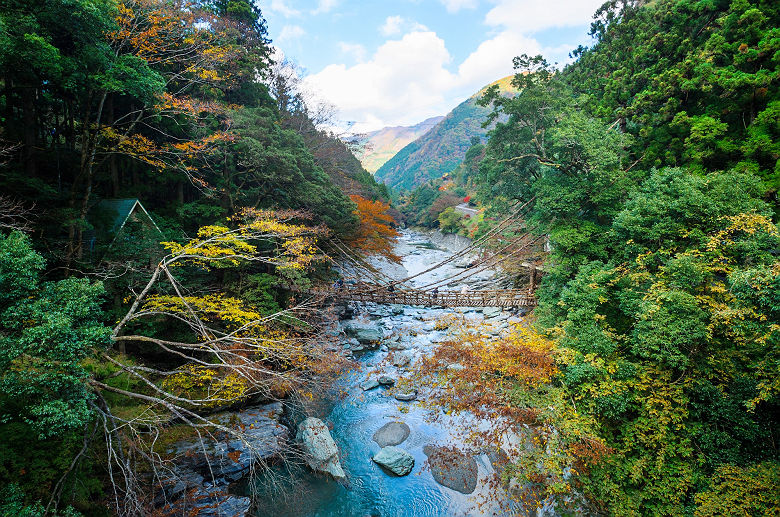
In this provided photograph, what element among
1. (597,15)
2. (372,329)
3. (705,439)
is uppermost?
(597,15)

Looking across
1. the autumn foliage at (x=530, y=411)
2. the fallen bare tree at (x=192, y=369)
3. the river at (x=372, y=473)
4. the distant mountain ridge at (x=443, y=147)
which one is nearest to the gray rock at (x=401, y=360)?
the river at (x=372, y=473)

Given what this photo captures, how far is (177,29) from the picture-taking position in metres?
7.59

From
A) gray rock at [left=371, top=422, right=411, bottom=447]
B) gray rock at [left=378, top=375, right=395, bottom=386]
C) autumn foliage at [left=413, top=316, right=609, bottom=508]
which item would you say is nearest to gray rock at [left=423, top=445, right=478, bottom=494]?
autumn foliage at [left=413, top=316, right=609, bottom=508]

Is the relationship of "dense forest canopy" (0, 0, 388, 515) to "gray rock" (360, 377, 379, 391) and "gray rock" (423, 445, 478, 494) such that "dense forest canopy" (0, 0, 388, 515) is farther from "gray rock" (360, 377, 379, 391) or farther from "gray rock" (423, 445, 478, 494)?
"gray rock" (423, 445, 478, 494)

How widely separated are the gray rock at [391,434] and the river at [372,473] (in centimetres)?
11

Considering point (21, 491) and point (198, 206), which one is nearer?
point (21, 491)

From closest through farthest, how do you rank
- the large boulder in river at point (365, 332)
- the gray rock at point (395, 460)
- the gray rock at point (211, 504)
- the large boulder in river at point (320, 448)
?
the gray rock at point (211, 504) < the large boulder in river at point (320, 448) < the gray rock at point (395, 460) < the large boulder in river at point (365, 332)

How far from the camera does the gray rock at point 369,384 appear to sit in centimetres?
932

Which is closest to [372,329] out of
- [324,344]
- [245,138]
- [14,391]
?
[324,344]

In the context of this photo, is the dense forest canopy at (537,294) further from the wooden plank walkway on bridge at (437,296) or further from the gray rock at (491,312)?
the gray rock at (491,312)

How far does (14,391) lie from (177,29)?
863cm

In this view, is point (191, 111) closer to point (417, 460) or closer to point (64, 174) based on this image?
point (64, 174)

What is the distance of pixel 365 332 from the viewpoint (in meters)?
12.1

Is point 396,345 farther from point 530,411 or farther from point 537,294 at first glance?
point 530,411
